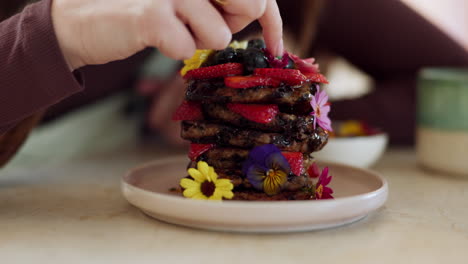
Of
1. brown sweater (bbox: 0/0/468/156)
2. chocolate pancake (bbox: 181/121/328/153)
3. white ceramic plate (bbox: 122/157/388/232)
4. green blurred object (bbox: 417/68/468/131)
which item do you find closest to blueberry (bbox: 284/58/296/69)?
chocolate pancake (bbox: 181/121/328/153)

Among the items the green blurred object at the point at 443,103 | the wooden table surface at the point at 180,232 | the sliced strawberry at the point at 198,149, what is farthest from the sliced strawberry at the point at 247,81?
the green blurred object at the point at 443,103

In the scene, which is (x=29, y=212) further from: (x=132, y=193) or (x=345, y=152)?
(x=345, y=152)

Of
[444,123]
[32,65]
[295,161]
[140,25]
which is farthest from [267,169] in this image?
[444,123]

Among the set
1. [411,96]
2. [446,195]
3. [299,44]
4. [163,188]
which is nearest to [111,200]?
[163,188]

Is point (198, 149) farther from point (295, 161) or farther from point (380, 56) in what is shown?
point (380, 56)

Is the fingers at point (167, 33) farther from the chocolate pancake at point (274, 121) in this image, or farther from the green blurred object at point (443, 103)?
the green blurred object at point (443, 103)

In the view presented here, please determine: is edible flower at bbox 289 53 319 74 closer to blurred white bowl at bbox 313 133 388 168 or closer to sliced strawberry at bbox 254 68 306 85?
sliced strawberry at bbox 254 68 306 85

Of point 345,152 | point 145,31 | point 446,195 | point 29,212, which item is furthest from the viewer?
point 345,152
